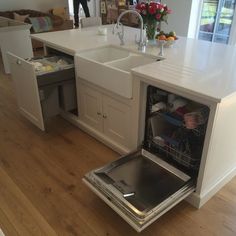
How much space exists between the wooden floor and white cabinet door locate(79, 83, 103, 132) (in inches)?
6.6

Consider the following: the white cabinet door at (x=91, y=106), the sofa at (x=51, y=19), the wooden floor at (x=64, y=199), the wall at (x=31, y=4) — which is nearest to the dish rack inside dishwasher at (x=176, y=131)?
the wooden floor at (x=64, y=199)

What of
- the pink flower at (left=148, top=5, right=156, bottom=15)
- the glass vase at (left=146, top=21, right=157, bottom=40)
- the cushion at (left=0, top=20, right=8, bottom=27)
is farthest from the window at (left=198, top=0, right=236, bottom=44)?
Answer: the cushion at (left=0, top=20, right=8, bottom=27)

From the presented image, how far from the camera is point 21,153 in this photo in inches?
87.6

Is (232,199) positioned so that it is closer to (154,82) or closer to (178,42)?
(154,82)

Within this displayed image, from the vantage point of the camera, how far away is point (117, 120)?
2.07 metres

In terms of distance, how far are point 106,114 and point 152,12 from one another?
3.18 ft

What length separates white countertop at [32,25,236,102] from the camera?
4.72ft

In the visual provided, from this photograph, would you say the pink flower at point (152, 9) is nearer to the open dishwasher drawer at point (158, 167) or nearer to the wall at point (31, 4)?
the open dishwasher drawer at point (158, 167)

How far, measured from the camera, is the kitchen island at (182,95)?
1.44 meters

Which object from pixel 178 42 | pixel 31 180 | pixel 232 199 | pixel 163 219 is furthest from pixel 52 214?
pixel 178 42

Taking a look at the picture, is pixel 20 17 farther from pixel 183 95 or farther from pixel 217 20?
pixel 183 95

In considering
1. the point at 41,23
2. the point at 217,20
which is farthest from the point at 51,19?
the point at 217,20

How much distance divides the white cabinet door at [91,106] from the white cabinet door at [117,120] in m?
0.08

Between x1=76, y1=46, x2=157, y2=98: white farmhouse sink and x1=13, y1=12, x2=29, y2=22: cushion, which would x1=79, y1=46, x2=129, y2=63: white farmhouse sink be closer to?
x1=76, y1=46, x2=157, y2=98: white farmhouse sink
